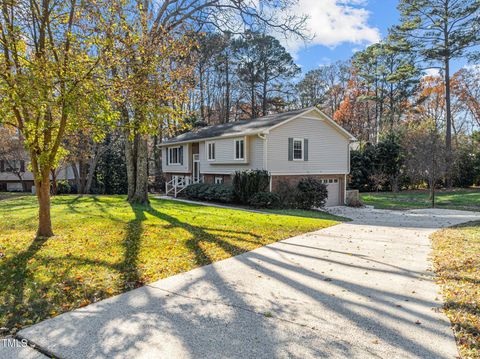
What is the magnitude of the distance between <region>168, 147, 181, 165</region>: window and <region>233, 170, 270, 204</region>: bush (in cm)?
902

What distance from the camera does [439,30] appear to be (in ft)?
92.3

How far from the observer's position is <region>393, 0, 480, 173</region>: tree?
87.4ft

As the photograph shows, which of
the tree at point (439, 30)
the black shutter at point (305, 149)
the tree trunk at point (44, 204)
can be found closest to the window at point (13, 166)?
the black shutter at point (305, 149)

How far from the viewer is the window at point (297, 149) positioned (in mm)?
17891

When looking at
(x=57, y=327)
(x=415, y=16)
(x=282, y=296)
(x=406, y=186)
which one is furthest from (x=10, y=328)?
(x=415, y=16)

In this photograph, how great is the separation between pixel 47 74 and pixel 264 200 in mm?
10958

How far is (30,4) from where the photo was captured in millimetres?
6559

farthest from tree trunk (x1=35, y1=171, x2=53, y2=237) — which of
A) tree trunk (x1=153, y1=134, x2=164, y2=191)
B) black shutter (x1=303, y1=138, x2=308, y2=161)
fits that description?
tree trunk (x1=153, y1=134, x2=164, y2=191)

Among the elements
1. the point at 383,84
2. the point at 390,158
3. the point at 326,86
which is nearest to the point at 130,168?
the point at 390,158

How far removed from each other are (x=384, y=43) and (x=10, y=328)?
3485cm

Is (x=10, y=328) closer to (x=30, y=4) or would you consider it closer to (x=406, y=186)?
(x=30, y=4)

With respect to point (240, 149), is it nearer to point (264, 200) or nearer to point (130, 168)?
point (264, 200)

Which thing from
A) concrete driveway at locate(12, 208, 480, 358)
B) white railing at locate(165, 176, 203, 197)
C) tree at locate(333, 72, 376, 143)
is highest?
tree at locate(333, 72, 376, 143)

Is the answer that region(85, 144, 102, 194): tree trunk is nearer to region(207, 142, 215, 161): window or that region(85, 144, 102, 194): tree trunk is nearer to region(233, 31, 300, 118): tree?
region(207, 142, 215, 161): window
